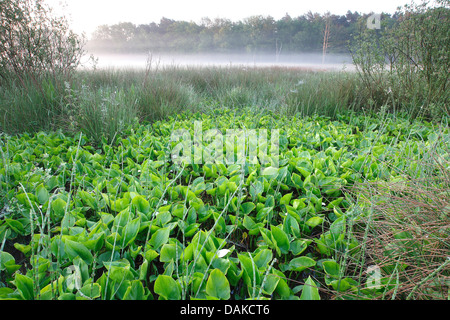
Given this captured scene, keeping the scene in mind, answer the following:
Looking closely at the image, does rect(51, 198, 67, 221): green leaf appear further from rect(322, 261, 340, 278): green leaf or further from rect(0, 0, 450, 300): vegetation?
rect(322, 261, 340, 278): green leaf

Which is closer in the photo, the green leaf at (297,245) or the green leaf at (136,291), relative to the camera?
the green leaf at (136,291)

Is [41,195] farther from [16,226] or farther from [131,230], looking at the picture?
[131,230]

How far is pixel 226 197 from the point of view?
5.11ft

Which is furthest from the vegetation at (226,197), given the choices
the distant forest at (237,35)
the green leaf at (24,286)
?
the distant forest at (237,35)

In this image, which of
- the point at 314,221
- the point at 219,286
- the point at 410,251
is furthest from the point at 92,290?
the point at 410,251

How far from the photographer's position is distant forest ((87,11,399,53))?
54.2 ft

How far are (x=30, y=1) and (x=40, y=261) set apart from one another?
5.12m

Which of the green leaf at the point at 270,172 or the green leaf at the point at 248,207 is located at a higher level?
the green leaf at the point at 270,172

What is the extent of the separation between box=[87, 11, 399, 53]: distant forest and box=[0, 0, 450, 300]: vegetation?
12319mm

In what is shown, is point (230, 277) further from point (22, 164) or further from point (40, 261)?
point (22, 164)

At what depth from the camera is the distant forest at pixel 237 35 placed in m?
16.5

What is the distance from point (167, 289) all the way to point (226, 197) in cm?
71

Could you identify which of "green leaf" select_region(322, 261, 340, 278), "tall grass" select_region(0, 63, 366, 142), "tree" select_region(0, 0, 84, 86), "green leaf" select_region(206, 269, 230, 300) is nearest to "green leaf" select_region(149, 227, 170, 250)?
"green leaf" select_region(206, 269, 230, 300)

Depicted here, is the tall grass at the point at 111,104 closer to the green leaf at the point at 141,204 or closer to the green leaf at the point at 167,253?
the green leaf at the point at 141,204
